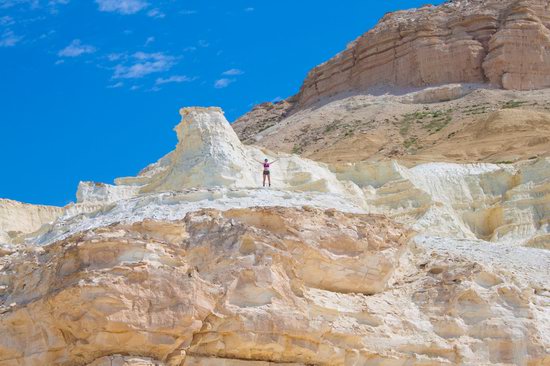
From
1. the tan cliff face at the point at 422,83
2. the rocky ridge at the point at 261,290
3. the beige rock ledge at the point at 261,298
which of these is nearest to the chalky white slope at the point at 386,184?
the rocky ridge at the point at 261,290

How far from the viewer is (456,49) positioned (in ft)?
286

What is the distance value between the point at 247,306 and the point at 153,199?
23.4 feet

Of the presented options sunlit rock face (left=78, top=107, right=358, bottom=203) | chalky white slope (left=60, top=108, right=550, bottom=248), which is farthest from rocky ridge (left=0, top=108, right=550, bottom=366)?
chalky white slope (left=60, top=108, right=550, bottom=248)

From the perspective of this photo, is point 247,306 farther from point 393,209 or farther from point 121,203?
point 393,209

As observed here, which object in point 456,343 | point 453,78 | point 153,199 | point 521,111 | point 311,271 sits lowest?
point 456,343

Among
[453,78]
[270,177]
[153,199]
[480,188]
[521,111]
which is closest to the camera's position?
[153,199]

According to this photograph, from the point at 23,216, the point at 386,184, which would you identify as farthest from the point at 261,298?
the point at 23,216

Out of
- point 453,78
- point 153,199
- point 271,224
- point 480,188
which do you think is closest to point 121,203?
point 153,199

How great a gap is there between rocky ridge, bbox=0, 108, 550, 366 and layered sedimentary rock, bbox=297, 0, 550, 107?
57327 millimetres

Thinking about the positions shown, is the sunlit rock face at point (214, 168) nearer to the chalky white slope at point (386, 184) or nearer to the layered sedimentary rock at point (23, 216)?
the chalky white slope at point (386, 184)

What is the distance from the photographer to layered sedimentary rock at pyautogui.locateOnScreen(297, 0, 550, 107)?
84.9 metres

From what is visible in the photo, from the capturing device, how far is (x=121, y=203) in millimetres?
28734

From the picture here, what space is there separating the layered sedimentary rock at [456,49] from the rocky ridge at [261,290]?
2257 inches

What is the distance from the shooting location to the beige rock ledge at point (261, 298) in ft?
64.9
